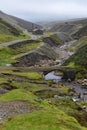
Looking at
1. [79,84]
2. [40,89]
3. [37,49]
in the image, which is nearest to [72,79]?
[79,84]

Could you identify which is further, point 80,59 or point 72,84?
point 80,59

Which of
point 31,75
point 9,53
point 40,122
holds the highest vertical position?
point 9,53

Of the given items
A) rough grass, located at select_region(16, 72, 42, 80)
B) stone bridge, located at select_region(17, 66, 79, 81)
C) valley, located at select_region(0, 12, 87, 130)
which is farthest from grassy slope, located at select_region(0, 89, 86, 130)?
stone bridge, located at select_region(17, 66, 79, 81)

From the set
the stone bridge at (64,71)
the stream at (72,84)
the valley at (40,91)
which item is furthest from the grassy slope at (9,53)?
the stream at (72,84)

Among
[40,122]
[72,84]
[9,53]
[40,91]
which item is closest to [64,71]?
[72,84]

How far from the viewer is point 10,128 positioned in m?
32.0

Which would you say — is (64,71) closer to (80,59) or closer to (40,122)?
(80,59)

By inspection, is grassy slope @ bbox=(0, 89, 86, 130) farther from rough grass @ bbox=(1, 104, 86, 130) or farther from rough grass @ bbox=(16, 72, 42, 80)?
rough grass @ bbox=(16, 72, 42, 80)

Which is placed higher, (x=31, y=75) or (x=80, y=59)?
(x=80, y=59)

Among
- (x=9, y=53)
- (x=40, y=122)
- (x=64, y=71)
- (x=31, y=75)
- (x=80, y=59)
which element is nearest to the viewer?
(x=40, y=122)

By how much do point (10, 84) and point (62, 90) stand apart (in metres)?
11.9

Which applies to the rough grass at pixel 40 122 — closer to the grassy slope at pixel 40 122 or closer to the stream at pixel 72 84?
the grassy slope at pixel 40 122

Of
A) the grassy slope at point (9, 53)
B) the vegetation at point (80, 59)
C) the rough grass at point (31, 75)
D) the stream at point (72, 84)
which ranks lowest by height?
the stream at point (72, 84)

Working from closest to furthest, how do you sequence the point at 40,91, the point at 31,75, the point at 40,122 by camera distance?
the point at 40,122 → the point at 40,91 → the point at 31,75
